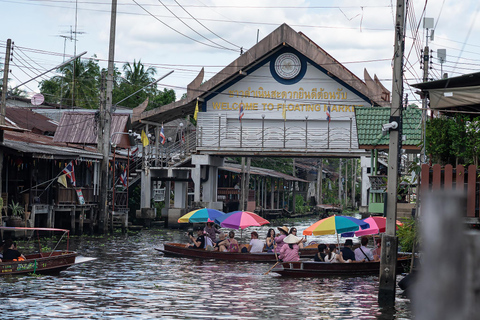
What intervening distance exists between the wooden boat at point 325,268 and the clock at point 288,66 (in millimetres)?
20825

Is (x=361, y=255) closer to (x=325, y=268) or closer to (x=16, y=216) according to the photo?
(x=325, y=268)

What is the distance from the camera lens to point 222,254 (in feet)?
79.8

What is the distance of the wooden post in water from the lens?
65.0 inches

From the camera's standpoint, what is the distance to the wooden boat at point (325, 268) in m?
19.6

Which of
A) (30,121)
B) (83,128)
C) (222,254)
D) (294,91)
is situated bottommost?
(222,254)

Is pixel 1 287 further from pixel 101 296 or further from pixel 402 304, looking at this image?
pixel 402 304

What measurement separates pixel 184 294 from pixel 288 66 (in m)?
25.2

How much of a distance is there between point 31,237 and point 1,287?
14722 millimetres

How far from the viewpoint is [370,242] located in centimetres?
3672

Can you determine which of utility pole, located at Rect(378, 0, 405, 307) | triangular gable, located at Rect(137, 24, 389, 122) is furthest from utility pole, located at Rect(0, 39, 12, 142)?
utility pole, located at Rect(378, 0, 405, 307)

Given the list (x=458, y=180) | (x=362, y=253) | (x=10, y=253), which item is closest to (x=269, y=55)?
(x=362, y=253)

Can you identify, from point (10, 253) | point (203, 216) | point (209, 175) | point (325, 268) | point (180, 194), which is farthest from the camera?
point (180, 194)

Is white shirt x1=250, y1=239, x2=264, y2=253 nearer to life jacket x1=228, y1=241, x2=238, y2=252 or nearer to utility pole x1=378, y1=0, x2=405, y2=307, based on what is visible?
life jacket x1=228, y1=241, x2=238, y2=252

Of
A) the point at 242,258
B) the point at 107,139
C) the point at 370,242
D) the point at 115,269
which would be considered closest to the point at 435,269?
the point at 115,269
